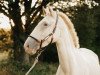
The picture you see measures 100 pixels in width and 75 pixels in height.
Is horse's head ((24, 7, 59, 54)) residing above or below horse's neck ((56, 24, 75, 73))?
above

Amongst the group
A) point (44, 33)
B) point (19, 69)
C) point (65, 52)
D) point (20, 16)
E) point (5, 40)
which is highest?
point (44, 33)

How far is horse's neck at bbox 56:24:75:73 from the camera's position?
544 centimetres

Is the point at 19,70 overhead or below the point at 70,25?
below

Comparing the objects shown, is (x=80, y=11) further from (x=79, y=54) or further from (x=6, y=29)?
(x=79, y=54)

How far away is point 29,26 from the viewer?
1828 centimetres

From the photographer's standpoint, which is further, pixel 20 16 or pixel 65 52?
pixel 20 16

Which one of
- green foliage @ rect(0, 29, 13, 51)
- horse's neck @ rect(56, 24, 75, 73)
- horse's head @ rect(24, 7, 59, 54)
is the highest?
horse's head @ rect(24, 7, 59, 54)

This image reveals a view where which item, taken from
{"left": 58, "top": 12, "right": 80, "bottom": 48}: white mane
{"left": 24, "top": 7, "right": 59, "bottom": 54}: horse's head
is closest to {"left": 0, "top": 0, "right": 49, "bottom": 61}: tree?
{"left": 58, "top": 12, "right": 80, "bottom": 48}: white mane

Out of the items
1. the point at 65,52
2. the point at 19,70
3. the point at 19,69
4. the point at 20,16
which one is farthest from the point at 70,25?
the point at 20,16

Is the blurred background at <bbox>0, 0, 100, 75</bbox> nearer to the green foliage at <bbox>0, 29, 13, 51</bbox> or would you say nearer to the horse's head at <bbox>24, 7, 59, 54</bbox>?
the green foliage at <bbox>0, 29, 13, 51</bbox>

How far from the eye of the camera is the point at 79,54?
587cm

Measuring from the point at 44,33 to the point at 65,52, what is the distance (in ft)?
1.61

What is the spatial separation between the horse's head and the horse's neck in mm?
148

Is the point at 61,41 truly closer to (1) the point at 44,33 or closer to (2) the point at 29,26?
(1) the point at 44,33
